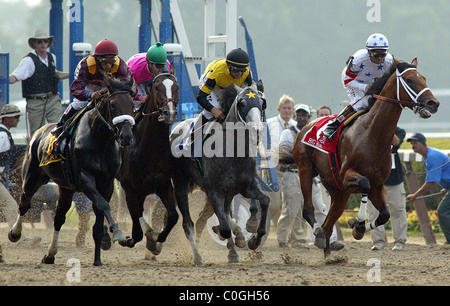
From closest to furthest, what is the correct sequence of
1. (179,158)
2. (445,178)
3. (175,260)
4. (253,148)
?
(253,148) → (179,158) → (175,260) → (445,178)

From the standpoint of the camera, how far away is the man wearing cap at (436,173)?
1119 centimetres

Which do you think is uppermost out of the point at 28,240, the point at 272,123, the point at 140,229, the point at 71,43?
the point at 71,43

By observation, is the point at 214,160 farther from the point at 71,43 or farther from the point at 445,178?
the point at 445,178

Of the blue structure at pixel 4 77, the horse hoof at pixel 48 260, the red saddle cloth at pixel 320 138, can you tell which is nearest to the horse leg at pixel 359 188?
the red saddle cloth at pixel 320 138

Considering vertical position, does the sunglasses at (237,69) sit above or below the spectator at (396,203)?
above

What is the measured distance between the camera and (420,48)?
29891mm

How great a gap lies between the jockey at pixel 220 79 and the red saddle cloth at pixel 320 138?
1.05 meters

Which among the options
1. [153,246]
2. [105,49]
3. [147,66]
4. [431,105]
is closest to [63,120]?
[105,49]

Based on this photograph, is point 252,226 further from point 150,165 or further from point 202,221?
point 202,221

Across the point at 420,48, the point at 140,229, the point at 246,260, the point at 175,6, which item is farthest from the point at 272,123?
the point at 420,48

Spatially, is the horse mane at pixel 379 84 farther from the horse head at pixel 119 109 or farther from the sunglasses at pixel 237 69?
the horse head at pixel 119 109

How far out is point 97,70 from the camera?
7840 mm

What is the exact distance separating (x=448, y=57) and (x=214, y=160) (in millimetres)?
23839

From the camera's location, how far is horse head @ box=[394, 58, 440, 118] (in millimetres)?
7395
